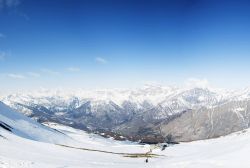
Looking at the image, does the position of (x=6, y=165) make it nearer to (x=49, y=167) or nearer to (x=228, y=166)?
(x=49, y=167)

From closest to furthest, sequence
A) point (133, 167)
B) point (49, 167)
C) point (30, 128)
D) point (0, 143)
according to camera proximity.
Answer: point (49, 167) → point (133, 167) → point (0, 143) → point (30, 128)

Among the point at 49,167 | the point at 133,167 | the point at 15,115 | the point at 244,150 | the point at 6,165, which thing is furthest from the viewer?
the point at 15,115

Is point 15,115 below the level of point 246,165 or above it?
above

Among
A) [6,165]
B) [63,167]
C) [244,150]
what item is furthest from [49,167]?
[244,150]

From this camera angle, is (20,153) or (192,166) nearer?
(192,166)

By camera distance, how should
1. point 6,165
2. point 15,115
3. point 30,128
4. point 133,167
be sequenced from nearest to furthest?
point 6,165, point 133,167, point 30,128, point 15,115

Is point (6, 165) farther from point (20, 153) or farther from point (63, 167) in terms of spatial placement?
point (20, 153)

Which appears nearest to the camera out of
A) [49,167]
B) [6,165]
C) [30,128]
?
[6,165]

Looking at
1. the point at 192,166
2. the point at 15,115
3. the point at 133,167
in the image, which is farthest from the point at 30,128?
the point at 192,166

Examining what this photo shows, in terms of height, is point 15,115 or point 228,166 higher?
point 15,115
